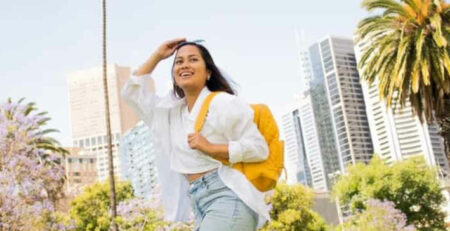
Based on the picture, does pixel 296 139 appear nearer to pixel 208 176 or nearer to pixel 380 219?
pixel 380 219

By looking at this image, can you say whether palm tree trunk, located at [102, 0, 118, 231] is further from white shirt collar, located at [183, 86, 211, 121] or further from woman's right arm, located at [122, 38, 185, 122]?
white shirt collar, located at [183, 86, 211, 121]

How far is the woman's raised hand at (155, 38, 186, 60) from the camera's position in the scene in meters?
Answer: 3.33

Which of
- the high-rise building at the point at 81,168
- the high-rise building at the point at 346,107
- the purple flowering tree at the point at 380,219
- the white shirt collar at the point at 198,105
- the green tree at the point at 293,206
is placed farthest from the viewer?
the high-rise building at the point at 81,168

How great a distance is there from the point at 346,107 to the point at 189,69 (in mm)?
131948

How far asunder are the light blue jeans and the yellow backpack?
0.39 feet

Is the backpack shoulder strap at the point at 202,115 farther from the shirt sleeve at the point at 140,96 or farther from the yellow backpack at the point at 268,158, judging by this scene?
the shirt sleeve at the point at 140,96

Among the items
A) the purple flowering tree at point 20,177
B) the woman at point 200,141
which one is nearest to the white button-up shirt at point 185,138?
the woman at point 200,141

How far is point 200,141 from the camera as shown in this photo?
2900 mm

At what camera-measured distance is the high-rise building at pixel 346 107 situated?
426 ft


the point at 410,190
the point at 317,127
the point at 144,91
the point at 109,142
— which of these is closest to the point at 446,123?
the point at 109,142

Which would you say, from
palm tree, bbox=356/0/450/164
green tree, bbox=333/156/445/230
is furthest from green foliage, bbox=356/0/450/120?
green tree, bbox=333/156/445/230

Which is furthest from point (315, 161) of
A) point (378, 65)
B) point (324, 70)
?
point (378, 65)

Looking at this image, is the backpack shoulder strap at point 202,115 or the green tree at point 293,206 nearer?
the backpack shoulder strap at point 202,115

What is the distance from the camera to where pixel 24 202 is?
42.6 ft
